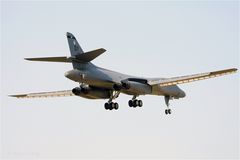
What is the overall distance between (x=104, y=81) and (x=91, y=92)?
2.38m

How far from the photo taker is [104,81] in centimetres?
4188

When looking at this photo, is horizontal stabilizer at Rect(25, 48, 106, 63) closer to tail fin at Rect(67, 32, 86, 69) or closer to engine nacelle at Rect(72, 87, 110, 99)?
tail fin at Rect(67, 32, 86, 69)

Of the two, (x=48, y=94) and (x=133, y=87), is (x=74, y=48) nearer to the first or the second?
(x=133, y=87)

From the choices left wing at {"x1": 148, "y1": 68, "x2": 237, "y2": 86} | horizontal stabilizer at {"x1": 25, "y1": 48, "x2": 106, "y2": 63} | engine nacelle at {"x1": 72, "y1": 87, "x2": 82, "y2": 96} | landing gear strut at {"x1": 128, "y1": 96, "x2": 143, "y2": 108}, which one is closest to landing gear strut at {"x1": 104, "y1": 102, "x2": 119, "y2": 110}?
landing gear strut at {"x1": 128, "y1": 96, "x2": 143, "y2": 108}

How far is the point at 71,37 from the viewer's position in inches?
1641

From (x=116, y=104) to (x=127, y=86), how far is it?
8.39 feet

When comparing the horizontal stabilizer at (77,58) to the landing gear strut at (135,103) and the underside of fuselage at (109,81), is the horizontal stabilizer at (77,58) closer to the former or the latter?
the underside of fuselage at (109,81)

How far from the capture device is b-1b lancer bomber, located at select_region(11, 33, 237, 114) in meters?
40.2

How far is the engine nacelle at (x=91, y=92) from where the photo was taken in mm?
43406

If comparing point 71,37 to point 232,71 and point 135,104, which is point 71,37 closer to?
point 135,104

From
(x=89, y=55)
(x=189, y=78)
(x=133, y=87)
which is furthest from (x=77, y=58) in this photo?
(x=189, y=78)

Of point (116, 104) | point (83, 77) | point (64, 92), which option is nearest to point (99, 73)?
point (83, 77)

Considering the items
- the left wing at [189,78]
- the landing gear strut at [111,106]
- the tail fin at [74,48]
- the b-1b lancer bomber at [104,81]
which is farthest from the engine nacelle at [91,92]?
the left wing at [189,78]

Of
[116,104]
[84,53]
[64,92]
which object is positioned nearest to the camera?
[84,53]
